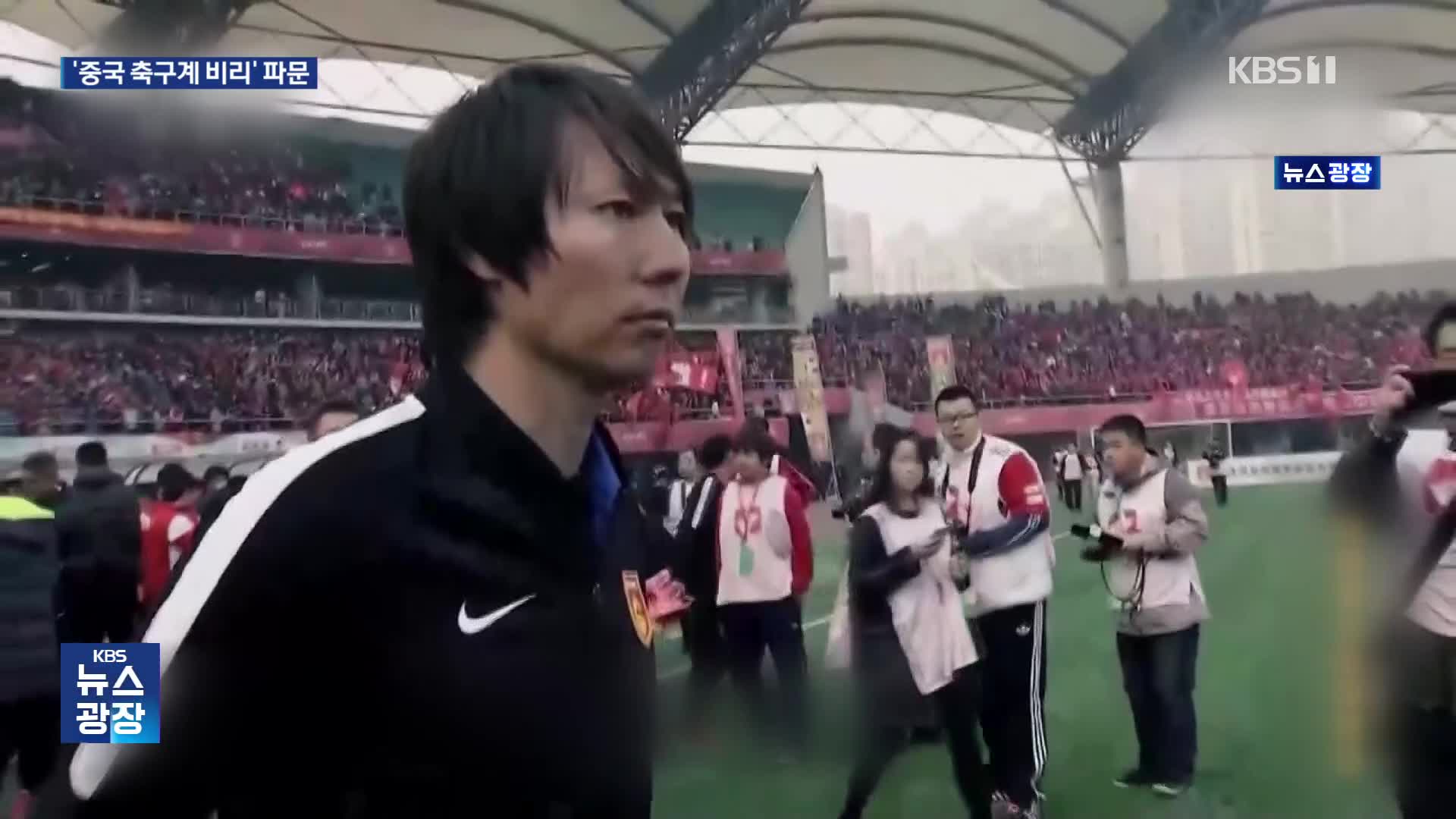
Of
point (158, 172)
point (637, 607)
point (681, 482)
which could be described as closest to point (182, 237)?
point (158, 172)

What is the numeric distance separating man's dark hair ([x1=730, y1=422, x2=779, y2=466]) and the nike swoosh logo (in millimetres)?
2722

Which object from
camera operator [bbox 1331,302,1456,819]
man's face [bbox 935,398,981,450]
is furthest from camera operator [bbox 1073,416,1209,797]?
camera operator [bbox 1331,302,1456,819]

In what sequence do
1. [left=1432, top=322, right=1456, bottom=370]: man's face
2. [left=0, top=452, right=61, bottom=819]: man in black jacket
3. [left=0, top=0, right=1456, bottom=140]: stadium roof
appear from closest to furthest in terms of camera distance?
[left=1432, top=322, right=1456, bottom=370]: man's face, [left=0, top=452, right=61, bottom=819]: man in black jacket, [left=0, top=0, right=1456, bottom=140]: stadium roof

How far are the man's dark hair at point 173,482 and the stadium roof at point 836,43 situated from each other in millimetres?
1009

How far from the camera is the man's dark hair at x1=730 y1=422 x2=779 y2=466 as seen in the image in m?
3.19

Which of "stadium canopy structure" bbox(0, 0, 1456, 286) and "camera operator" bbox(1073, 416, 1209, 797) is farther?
"stadium canopy structure" bbox(0, 0, 1456, 286)

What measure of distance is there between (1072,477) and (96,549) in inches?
270

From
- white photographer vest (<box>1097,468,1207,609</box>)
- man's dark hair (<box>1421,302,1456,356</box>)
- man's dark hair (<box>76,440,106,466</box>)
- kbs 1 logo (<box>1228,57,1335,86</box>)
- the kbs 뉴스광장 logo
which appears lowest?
white photographer vest (<box>1097,468,1207,609</box>)

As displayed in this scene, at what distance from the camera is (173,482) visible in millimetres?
2969

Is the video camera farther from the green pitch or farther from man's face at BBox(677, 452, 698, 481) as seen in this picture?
man's face at BBox(677, 452, 698, 481)

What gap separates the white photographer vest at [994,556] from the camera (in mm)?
2451

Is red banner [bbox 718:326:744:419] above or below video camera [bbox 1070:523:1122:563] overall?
above

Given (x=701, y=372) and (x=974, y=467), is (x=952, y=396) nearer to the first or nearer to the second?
(x=974, y=467)

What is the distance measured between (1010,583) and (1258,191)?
9.55ft
